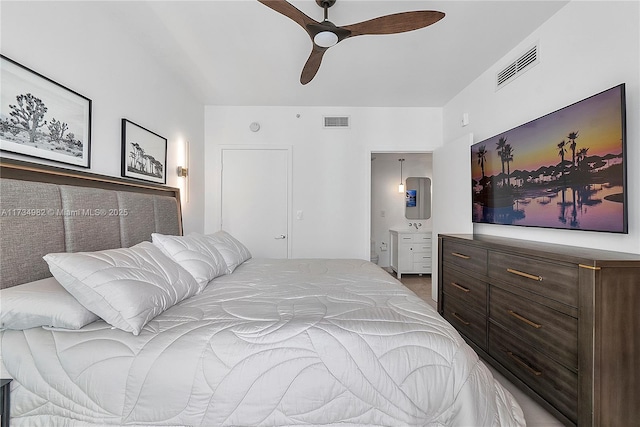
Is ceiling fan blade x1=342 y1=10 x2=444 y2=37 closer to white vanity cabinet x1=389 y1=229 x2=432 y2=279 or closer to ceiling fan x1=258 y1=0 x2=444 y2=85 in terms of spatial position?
ceiling fan x1=258 y1=0 x2=444 y2=85

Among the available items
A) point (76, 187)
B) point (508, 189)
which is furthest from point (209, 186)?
point (508, 189)

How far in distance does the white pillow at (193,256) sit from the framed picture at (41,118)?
0.66 m

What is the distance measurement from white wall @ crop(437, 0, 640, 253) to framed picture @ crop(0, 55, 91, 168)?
3092mm

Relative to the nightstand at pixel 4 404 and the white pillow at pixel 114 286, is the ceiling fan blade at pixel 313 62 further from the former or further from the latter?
the nightstand at pixel 4 404

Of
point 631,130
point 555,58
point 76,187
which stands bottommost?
point 76,187

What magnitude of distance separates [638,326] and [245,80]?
3.47 meters

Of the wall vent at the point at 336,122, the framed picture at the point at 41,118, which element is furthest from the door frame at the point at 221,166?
the framed picture at the point at 41,118

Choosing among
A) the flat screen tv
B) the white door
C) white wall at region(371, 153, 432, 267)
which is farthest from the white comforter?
white wall at region(371, 153, 432, 267)

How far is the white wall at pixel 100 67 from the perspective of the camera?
145 centimetres

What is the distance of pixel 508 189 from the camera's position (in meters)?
2.46

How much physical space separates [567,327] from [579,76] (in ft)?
5.22

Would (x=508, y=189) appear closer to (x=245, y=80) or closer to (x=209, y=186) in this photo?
(x=245, y=80)

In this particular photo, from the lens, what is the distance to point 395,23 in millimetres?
1692

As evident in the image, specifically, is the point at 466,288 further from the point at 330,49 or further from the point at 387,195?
the point at 387,195
